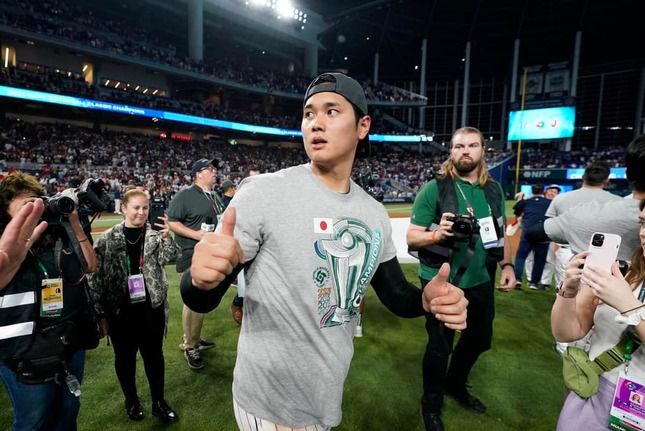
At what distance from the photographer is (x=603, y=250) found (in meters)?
1.47

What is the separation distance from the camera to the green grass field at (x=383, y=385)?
309 cm

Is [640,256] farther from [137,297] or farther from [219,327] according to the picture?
[219,327]

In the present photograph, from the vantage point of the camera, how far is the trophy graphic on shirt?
151cm

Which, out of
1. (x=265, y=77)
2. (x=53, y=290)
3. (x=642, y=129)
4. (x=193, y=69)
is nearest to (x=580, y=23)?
(x=642, y=129)

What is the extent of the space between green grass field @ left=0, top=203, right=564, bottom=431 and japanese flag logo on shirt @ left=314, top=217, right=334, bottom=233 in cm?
244

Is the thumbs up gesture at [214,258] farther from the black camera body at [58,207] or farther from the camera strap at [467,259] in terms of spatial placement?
the black camera body at [58,207]

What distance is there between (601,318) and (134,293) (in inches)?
133

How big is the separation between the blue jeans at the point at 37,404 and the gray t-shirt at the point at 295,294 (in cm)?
162

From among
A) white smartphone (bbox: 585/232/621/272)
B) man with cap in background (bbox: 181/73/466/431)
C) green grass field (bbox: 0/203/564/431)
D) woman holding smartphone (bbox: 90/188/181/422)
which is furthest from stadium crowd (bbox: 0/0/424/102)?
white smartphone (bbox: 585/232/621/272)

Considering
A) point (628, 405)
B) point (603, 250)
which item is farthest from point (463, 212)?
point (628, 405)

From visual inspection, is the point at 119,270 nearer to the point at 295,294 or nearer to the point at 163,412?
the point at 163,412

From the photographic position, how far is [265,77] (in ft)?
138

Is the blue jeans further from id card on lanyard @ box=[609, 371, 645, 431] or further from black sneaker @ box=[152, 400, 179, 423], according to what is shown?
id card on lanyard @ box=[609, 371, 645, 431]

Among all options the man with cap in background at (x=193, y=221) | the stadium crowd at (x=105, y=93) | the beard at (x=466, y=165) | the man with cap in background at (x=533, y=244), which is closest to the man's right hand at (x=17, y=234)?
the man with cap in background at (x=193, y=221)
